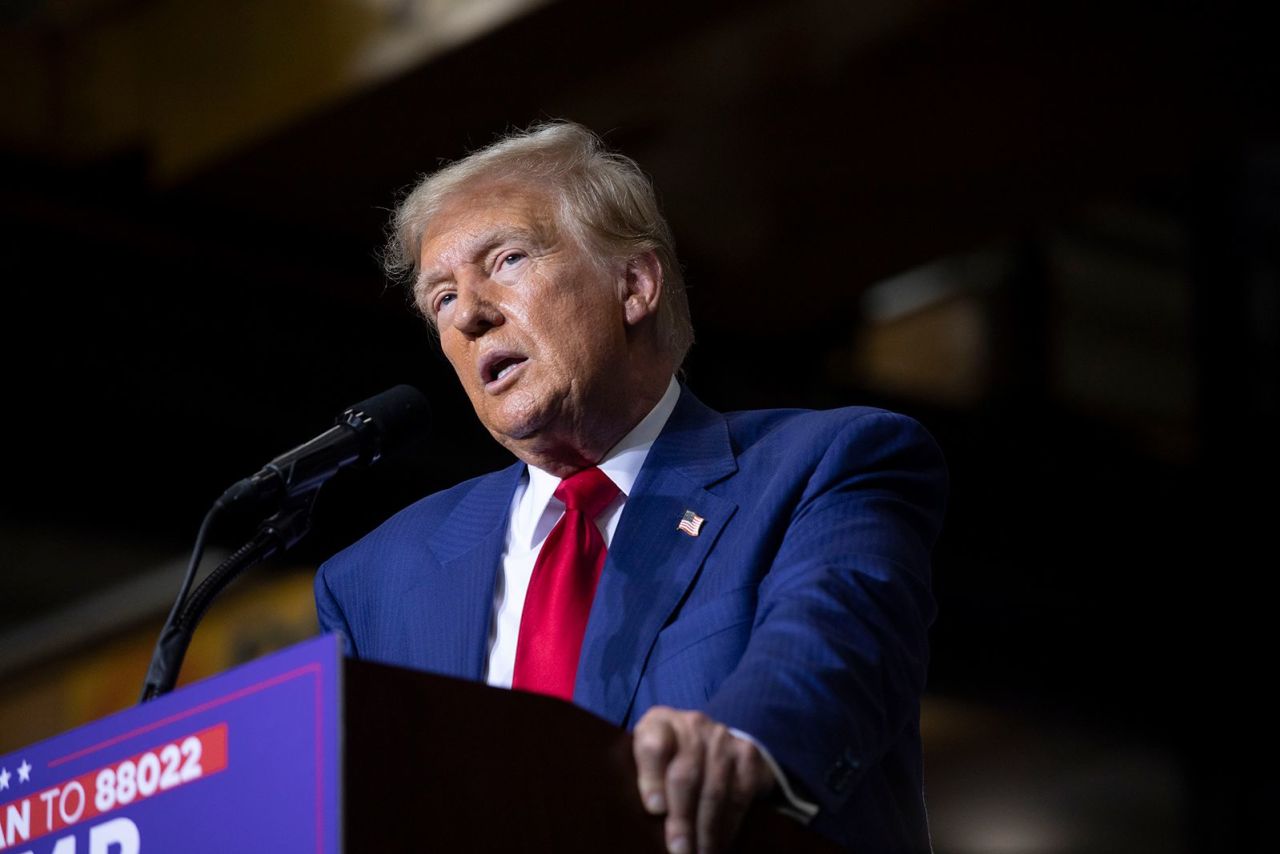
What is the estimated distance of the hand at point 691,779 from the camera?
1.34 meters

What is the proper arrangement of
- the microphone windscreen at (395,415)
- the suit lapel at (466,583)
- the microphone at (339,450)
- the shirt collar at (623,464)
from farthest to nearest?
the shirt collar at (623,464), the suit lapel at (466,583), the microphone windscreen at (395,415), the microphone at (339,450)

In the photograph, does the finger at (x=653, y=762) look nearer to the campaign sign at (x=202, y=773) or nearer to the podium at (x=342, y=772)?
the podium at (x=342, y=772)

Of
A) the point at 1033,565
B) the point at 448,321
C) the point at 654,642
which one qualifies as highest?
the point at 1033,565

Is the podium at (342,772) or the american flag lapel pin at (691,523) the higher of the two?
the american flag lapel pin at (691,523)

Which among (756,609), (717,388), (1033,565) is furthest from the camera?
(1033,565)

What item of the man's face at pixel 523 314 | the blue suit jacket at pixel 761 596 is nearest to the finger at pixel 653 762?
the blue suit jacket at pixel 761 596

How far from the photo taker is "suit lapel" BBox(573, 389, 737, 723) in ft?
5.65

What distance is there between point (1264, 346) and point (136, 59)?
176 inches

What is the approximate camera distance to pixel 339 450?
1710 mm

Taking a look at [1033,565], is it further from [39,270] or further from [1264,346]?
[39,270]

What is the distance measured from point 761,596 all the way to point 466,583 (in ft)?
1.21

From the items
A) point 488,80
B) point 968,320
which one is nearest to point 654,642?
point 488,80

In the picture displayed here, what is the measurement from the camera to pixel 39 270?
15.8 ft

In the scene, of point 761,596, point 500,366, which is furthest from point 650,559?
point 500,366
